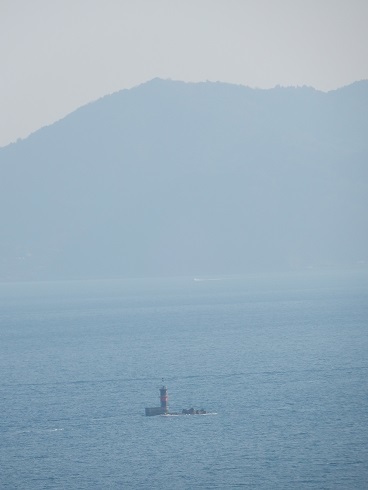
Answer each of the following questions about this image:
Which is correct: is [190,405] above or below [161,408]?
below

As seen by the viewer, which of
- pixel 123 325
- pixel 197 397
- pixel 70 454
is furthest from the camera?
pixel 123 325

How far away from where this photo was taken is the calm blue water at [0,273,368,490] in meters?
46.6

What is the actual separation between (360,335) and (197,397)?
1651 inches

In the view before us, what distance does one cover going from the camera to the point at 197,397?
220ft

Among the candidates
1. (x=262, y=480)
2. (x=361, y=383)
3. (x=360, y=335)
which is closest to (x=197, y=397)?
(x=361, y=383)

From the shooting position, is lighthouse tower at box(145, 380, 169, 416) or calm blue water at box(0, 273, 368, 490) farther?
lighthouse tower at box(145, 380, 169, 416)

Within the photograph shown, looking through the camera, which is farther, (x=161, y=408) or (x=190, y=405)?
(x=190, y=405)

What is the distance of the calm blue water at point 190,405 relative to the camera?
Result: 46.6 metres

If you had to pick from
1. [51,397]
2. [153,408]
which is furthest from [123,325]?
[153,408]

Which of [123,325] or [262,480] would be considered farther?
[123,325]

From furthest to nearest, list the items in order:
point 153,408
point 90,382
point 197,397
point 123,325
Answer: point 123,325 < point 90,382 < point 197,397 < point 153,408

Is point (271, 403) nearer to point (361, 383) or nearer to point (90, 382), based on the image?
point (361, 383)

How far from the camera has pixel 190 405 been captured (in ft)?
210

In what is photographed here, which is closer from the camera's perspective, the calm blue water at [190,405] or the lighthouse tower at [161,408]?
the calm blue water at [190,405]
